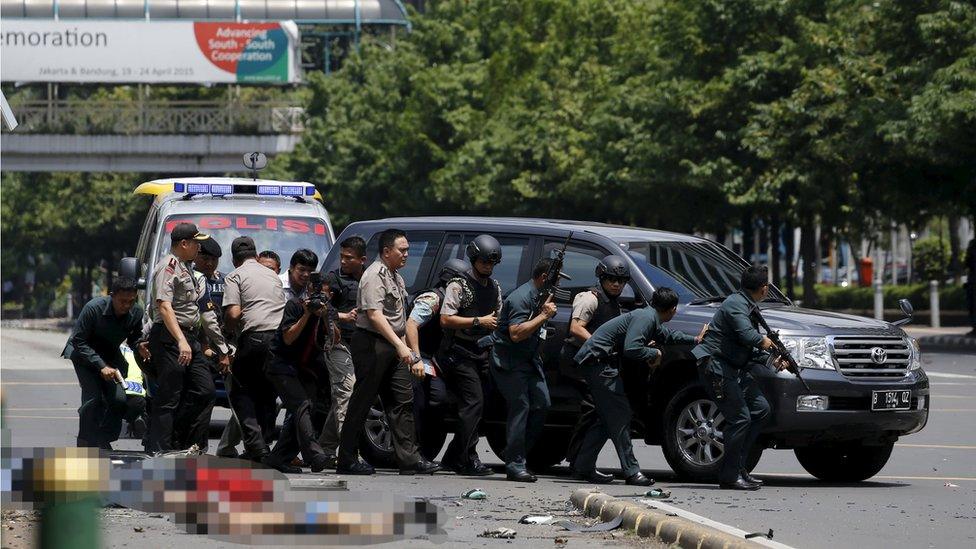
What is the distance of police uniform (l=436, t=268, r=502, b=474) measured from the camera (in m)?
11.9

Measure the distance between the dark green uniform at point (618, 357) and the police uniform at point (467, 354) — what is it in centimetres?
81

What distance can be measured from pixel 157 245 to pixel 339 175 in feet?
135

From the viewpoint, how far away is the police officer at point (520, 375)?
11.6m

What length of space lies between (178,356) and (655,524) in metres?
4.61

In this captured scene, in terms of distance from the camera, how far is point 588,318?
11898mm

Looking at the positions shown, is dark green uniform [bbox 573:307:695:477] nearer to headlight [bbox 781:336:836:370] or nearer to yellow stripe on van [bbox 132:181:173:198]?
headlight [bbox 781:336:836:370]

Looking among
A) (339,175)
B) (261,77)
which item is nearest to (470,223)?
(339,175)

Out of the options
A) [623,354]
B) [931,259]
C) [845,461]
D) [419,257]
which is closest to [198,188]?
[419,257]

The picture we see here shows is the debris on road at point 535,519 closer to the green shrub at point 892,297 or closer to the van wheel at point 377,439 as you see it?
the van wheel at point 377,439

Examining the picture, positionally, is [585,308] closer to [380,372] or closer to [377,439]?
[380,372]

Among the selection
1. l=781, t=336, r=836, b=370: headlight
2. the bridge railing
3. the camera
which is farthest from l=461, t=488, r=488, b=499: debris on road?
the bridge railing

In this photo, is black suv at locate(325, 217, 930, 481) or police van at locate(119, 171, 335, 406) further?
police van at locate(119, 171, 335, 406)

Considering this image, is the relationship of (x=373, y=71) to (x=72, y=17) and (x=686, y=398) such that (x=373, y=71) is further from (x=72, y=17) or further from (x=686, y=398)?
(x=686, y=398)

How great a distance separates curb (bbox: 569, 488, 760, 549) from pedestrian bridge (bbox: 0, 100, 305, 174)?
50.3 metres
